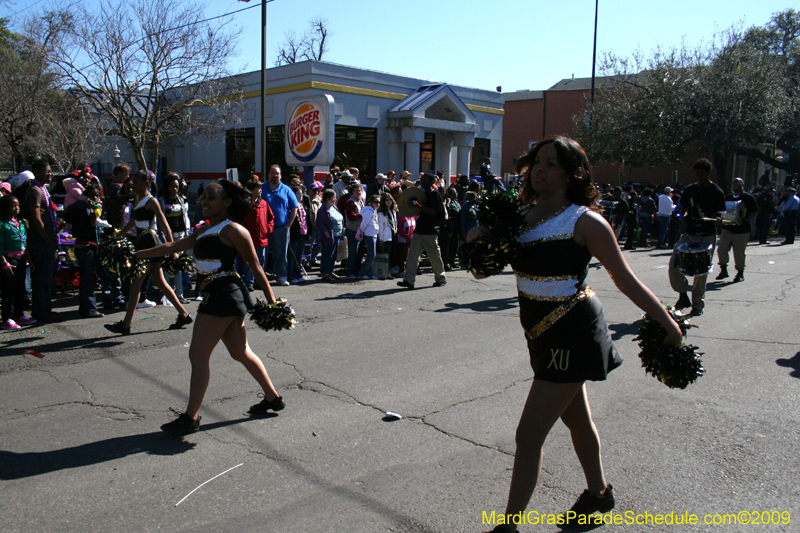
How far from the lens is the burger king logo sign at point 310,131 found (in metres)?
13.1

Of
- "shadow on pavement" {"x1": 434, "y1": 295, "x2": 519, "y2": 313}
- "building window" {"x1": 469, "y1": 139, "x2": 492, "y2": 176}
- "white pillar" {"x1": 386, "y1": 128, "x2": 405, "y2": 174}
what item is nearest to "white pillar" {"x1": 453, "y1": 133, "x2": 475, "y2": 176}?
"building window" {"x1": 469, "y1": 139, "x2": 492, "y2": 176}

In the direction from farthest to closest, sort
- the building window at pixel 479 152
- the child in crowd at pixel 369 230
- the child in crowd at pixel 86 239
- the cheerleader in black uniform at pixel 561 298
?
the building window at pixel 479 152
the child in crowd at pixel 369 230
the child in crowd at pixel 86 239
the cheerleader in black uniform at pixel 561 298

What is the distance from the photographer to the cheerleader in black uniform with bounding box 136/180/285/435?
4285mm

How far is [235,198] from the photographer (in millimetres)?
4594

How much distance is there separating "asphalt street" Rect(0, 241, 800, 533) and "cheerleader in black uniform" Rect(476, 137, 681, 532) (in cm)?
68

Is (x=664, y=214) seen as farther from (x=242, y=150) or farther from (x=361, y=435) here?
(x=242, y=150)

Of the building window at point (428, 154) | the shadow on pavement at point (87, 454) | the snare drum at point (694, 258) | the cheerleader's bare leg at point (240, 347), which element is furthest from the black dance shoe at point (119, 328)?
the building window at point (428, 154)

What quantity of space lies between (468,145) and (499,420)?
26.5 metres

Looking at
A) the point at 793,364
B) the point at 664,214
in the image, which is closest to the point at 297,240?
the point at 793,364

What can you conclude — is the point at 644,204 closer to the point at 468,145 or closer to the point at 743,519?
the point at 468,145

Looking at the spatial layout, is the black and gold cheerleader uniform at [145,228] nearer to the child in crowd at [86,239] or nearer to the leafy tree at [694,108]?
the child in crowd at [86,239]

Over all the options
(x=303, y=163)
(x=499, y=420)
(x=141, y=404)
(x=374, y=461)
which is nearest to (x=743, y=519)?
(x=499, y=420)

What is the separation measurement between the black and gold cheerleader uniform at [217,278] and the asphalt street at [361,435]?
2.87 ft

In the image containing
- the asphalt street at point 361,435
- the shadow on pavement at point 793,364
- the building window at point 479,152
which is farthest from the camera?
the building window at point 479,152
